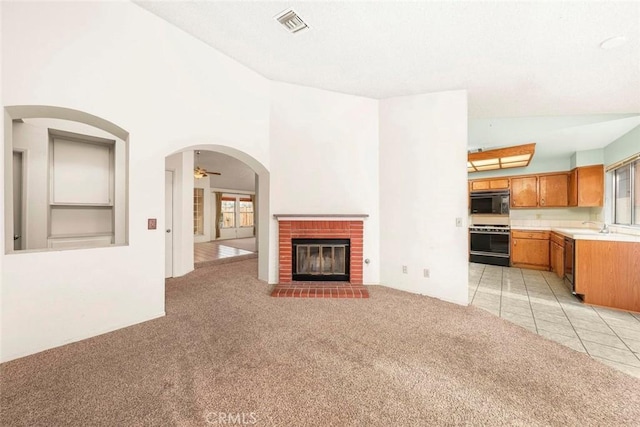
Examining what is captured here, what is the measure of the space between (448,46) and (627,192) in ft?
13.9

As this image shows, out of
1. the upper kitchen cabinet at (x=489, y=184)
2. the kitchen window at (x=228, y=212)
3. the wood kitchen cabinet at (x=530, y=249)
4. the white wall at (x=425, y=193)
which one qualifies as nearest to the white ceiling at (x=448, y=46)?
the white wall at (x=425, y=193)

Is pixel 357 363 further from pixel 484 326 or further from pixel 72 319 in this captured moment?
pixel 72 319

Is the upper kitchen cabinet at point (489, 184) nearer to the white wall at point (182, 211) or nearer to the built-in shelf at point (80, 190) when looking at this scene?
the white wall at point (182, 211)

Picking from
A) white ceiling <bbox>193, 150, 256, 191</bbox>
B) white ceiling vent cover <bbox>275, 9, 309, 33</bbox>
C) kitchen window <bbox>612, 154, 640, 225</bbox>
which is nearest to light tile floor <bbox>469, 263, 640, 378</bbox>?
kitchen window <bbox>612, 154, 640, 225</bbox>

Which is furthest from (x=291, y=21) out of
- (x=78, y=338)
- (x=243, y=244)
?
(x=243, y=244)

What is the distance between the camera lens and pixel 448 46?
2.45 m

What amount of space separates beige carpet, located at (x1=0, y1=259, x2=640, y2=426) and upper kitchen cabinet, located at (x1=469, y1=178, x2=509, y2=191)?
4.24 meters

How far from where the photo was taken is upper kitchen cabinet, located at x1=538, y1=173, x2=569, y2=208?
16.5 ft

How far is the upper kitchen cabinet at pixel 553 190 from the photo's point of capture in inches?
198

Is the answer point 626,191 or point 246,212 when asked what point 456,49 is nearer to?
point 626,191

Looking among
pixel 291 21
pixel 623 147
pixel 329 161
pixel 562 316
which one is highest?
pixel 291 21

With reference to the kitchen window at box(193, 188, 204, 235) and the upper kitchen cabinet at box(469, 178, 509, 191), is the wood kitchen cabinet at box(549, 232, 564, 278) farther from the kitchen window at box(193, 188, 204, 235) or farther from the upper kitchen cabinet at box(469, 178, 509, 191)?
the kitchen window at box(193, 188, 204, 235)

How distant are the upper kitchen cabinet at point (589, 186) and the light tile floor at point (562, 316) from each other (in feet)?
5.22

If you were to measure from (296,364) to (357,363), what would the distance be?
1.49 ft
